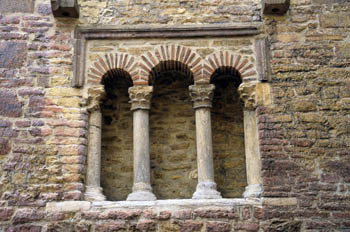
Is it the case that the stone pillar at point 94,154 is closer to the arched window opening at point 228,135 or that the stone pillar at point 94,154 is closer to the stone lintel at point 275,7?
the arched window opening at point 228,135

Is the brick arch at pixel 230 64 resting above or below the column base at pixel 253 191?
above

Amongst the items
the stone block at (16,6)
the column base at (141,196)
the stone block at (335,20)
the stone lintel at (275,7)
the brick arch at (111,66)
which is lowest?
the column base at (141,196)

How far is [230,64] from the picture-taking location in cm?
550

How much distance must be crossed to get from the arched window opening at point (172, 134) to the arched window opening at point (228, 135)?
33 cm

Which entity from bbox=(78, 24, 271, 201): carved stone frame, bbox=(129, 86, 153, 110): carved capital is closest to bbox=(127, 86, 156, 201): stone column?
bbox=(129, 86, 153, 110): carved capital

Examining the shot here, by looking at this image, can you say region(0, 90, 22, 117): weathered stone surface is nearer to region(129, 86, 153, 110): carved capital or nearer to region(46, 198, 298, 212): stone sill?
region(46, 198, 298, 212): stone sill

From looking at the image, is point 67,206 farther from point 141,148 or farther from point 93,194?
point 141,148

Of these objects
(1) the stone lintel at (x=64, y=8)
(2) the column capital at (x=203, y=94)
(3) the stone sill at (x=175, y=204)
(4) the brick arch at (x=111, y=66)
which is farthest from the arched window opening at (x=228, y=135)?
(1) the stone lintel at (x=64, y=8)

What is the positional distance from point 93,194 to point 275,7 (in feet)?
10.8

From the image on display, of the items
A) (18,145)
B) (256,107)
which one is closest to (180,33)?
(256,107)

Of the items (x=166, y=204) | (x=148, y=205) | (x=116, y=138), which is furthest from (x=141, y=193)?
(x=116, y=138)

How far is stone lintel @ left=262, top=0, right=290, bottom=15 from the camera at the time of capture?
546 centimetres

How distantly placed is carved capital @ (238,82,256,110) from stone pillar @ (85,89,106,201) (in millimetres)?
1818

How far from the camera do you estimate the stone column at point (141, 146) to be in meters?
5.15
